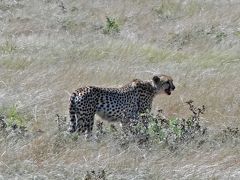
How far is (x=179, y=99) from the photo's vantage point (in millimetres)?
8430

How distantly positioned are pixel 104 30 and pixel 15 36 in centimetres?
184

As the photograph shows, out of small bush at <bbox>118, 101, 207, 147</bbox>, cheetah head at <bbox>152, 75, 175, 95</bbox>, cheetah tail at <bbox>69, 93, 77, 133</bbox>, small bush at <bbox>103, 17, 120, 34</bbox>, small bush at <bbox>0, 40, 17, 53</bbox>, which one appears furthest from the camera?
small bush at <bbox>103, 17, 120, 34</bbox>

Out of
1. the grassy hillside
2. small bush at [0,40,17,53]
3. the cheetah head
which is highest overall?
the cheetah head

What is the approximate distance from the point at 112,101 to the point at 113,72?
2.29 m

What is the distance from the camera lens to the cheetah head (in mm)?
8312

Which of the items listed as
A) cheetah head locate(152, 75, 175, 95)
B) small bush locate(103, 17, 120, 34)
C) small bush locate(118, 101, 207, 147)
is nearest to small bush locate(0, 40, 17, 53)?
small bush locate(103, 17, 120, 34)

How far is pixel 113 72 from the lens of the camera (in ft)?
32.4

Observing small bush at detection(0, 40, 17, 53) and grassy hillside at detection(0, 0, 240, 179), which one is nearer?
grassy hillside at detection(0, 0, 240, 179)

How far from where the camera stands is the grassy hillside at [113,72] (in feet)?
18.9

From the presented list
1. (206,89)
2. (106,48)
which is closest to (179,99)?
(206,89)

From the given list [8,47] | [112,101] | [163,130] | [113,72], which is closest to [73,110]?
[112,101]

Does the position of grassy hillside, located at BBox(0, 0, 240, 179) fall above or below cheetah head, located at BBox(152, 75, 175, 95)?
below

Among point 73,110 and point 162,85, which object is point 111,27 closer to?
point 162,85

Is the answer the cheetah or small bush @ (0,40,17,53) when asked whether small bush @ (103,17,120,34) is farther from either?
the cheetah
